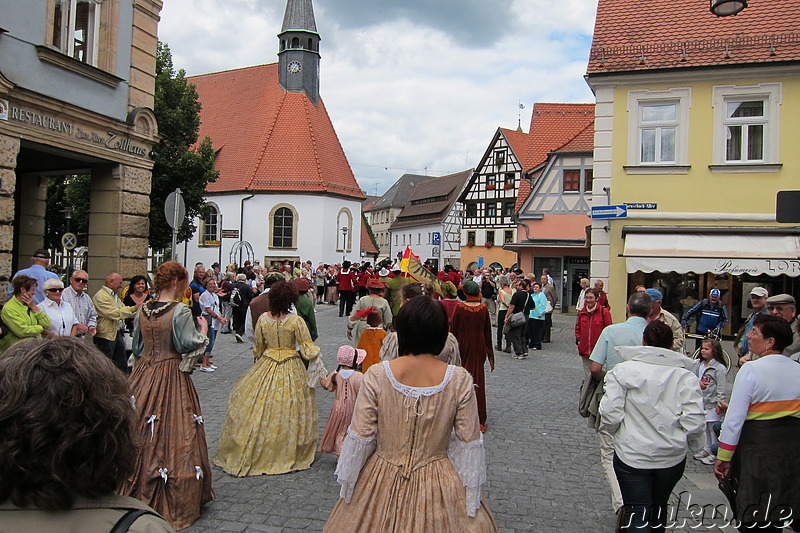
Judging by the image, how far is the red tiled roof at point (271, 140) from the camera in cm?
4241

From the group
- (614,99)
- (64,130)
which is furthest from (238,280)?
(614,99)

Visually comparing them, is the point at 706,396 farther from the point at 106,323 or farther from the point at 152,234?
the point at 152,234

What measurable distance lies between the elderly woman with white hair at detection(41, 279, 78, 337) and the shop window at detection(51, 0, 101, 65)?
219 inches

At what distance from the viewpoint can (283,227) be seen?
42.2 metres

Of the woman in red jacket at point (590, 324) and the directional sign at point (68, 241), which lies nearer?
the woman in red jacket at point (590, 324)

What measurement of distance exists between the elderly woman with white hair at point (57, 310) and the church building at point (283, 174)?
111 feet

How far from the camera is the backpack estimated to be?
52.6 feet

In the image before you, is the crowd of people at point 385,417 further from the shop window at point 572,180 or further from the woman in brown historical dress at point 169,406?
the shop window at point 572,180


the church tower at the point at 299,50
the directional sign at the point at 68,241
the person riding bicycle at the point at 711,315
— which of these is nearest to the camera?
the person riding bicycle at the point at 711,315

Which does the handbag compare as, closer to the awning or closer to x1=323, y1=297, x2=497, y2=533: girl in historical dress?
the awning

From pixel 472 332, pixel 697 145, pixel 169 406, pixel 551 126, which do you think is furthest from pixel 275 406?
pixel 551 126

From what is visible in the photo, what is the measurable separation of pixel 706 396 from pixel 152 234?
24.3 meters

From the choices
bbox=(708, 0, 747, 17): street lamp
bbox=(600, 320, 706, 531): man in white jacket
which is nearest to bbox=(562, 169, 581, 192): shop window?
bbox=(708, 0, 747, 17): street lamp

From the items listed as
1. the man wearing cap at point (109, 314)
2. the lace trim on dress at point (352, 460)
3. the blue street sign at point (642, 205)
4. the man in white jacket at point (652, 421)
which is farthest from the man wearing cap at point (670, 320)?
the blue street sign at point (642, 205)
